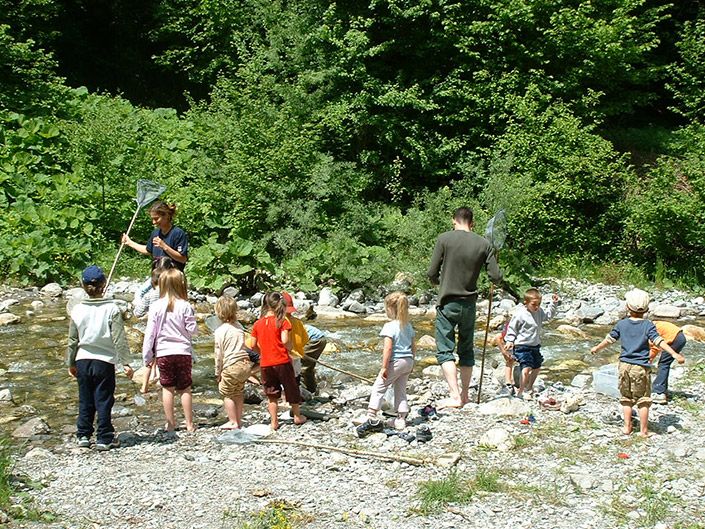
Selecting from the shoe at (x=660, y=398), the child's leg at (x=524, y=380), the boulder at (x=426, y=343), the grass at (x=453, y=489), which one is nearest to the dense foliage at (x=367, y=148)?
the boulder at (x=426, y=343)

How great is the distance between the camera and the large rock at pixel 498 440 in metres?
6.93

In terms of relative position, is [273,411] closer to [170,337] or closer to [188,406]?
[188,406]

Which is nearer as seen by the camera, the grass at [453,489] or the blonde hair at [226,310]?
the grass at [453,489]

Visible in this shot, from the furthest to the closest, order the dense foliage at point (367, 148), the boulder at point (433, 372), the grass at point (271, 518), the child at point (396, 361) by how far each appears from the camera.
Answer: the dense foliage at point (367, 148) → the boulder at point (433, 372) → the child at point (396, 361) → the grass at point (271, 518)

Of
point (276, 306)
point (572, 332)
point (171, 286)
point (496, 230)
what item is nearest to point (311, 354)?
point (276, 306)

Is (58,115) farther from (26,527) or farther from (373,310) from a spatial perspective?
(26,527)

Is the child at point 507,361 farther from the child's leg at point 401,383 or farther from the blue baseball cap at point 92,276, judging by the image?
the blue baseball cap at point 92,276

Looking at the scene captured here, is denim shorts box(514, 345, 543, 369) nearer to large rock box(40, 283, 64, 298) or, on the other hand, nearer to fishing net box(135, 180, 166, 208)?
fishing net box(135, 180, 166, 208)

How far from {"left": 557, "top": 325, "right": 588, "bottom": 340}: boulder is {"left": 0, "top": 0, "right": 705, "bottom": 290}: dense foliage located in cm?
260

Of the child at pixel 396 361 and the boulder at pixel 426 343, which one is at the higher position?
the child at pixel 396 361

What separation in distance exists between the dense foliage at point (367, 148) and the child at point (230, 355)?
24.4 ft

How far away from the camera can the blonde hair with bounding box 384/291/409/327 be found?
293 inches

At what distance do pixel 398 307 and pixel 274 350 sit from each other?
49.0 inches

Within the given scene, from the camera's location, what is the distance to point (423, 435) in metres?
7.12
